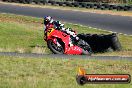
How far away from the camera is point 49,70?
39.8 ft

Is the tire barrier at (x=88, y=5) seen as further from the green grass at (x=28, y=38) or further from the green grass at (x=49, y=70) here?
the green grass at (x=49, y=70)

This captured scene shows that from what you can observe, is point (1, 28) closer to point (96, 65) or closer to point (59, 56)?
point (59, 56)

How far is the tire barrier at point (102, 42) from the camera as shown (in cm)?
1748

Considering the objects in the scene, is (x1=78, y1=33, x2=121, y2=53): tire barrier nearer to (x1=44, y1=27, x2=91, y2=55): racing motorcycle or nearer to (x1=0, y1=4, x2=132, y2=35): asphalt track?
(x1=44, y1=27, x2=91, y2=55): racing motorcycle

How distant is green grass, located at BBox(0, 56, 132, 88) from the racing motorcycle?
2.15 m

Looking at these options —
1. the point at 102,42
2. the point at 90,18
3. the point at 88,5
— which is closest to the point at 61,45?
the point at 102,42

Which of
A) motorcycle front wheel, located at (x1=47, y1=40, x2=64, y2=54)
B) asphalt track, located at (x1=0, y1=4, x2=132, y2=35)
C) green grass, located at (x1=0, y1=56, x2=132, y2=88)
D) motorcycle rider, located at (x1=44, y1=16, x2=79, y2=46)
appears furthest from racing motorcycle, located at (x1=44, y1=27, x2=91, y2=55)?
asphalt track, located at (x1=0, y1=4, x2=132, y2=35)

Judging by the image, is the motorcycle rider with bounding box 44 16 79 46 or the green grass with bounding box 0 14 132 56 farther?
the green grass with bounding box 0 14 132 56

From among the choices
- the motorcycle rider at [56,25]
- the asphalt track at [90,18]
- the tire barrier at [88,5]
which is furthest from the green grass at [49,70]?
the tire barrier at [88,5]

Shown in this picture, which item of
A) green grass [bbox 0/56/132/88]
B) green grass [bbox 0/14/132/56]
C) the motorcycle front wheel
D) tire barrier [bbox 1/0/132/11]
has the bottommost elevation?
tire barrier [bbox 1/0/132/11]

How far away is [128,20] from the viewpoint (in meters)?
31.9

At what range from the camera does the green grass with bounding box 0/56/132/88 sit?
10.3 metres

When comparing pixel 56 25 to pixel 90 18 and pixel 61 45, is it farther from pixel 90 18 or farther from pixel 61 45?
pixel 90 18

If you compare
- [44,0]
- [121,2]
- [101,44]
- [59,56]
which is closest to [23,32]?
[101,44]
